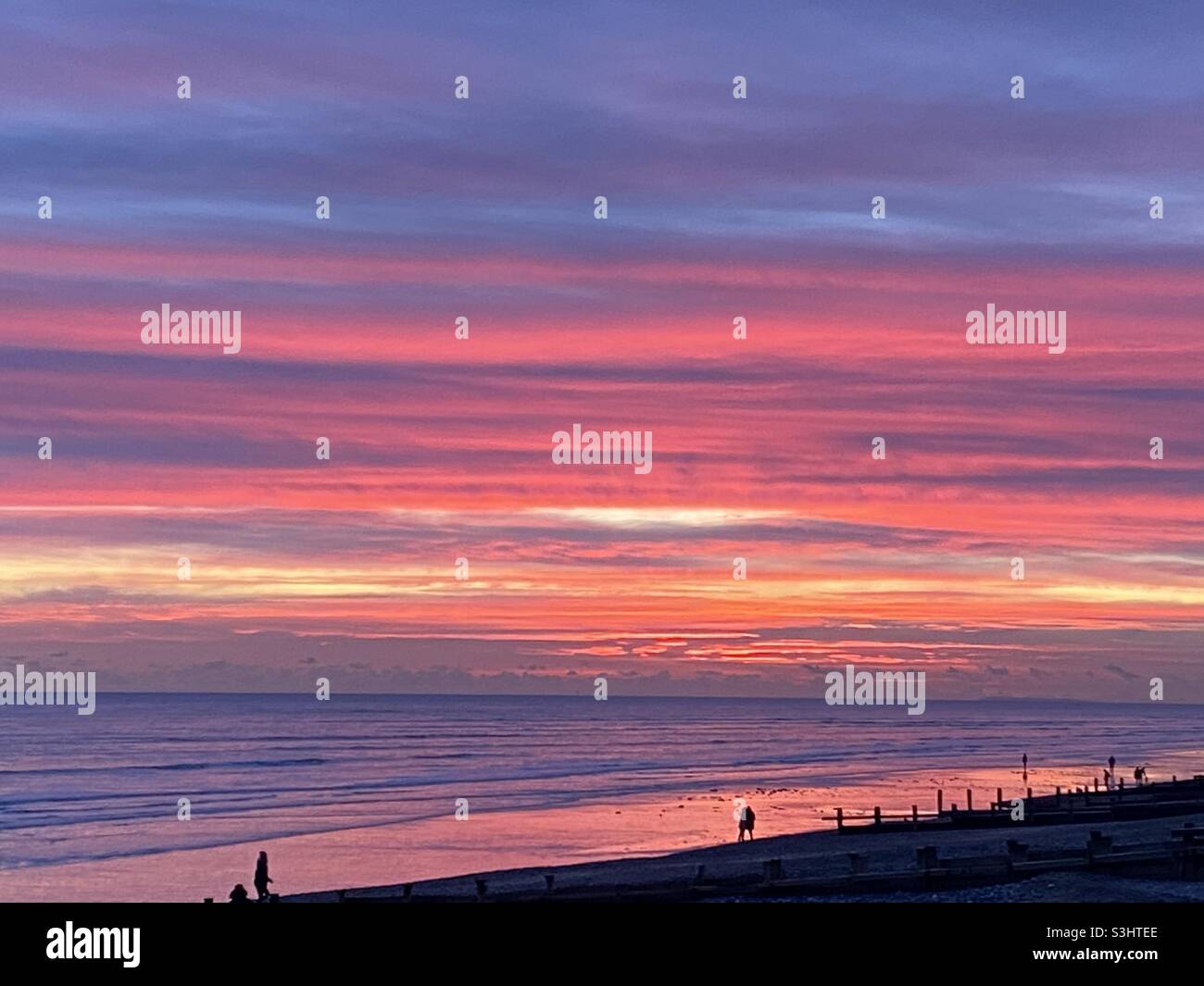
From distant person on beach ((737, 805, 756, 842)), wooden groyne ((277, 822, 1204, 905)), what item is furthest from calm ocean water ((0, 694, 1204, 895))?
wooden groyne ((277, 822, 1204, 905))

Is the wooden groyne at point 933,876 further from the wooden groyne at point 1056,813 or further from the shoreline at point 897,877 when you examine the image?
the wooden groyne at point 1056,813

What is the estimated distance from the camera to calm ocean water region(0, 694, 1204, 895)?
7100 centimetres

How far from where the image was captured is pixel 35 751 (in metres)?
131

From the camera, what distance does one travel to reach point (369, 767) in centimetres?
11506

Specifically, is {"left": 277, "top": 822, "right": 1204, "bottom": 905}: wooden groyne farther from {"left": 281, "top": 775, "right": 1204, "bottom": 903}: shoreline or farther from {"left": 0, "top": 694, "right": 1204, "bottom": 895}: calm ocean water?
{"left": 0, "top": 694, "right": 1204, "bottom": 895}: calm ocean water

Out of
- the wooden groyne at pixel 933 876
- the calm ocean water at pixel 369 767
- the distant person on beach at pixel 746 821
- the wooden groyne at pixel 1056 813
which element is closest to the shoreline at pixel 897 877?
the wooden groyne at pixel 933 876

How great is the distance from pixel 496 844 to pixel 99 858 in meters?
15.5

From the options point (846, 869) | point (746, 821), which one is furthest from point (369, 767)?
point (846, 869)

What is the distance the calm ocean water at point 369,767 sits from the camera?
233ft

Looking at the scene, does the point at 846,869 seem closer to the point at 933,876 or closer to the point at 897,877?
the point at 897,877
